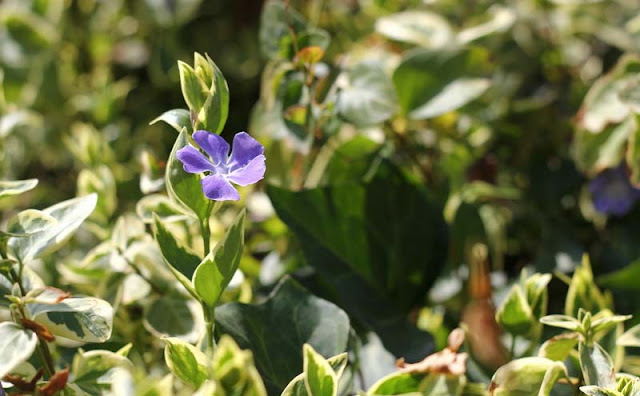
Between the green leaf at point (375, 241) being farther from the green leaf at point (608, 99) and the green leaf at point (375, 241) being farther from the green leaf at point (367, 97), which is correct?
the green leaf at point (608, 99)

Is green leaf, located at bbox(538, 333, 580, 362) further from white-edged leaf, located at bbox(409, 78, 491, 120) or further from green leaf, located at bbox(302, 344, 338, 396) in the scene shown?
white-edged leaf, located at bbox(409, 78, 491, 120)

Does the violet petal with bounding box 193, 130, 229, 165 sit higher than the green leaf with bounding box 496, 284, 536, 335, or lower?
higher

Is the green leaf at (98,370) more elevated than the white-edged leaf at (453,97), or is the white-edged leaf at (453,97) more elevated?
the white-edged leaf at (453,97)

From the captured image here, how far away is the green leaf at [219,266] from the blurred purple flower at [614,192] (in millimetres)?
599

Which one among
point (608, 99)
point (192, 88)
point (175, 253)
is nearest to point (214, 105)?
point (192, 88)

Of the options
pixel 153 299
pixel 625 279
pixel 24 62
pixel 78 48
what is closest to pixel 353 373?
pixel 153 299

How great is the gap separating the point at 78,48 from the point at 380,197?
0.81 metres

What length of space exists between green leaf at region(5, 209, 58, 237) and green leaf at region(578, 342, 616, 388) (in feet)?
1.43

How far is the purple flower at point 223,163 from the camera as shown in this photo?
547 millimetres

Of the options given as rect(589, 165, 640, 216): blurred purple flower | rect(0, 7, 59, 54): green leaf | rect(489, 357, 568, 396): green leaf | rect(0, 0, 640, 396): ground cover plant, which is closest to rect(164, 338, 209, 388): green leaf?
rect(0, 0, 640, 396): ground cover plant

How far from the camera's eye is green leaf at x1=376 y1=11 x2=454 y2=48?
1056 mm

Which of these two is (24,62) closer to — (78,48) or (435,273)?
(78,48)

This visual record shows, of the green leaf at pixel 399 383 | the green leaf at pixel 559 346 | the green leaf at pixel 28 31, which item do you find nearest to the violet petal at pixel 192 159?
the green leaf at pixel 399 383

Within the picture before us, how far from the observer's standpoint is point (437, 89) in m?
1.01
